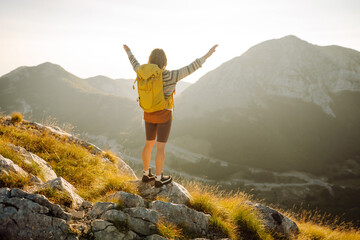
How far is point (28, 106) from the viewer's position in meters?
Answer: 156

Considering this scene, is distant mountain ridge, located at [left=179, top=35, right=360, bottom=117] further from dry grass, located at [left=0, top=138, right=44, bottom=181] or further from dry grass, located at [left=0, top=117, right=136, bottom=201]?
dry grass, located at [left=0, top=138, right=44, bottom=181]

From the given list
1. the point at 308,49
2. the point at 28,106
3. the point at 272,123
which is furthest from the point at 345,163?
the point at 28,106

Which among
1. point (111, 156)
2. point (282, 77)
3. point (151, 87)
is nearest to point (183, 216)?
point (151, 87)

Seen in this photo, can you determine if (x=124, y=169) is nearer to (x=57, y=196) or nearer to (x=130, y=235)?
(x=57, y=196)

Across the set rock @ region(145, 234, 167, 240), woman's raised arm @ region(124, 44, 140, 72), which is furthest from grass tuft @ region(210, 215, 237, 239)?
woman's raised arm @ region(124, 44, 140, 72)

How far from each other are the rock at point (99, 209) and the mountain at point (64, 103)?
4963 inches

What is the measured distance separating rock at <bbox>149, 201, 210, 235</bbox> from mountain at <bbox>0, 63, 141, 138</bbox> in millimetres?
125986

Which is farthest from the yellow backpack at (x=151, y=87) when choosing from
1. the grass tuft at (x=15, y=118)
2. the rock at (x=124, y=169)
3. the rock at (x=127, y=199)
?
the grass tuft at (x=15, y=118)

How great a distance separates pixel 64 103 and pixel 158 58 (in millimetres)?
189820

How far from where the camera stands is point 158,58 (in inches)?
174

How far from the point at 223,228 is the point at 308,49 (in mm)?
205839

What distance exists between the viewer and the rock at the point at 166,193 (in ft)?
16.0

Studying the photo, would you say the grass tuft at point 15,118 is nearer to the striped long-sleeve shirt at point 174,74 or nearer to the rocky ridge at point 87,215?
the rocky ridge at point 87,215

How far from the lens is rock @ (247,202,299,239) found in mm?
5448
